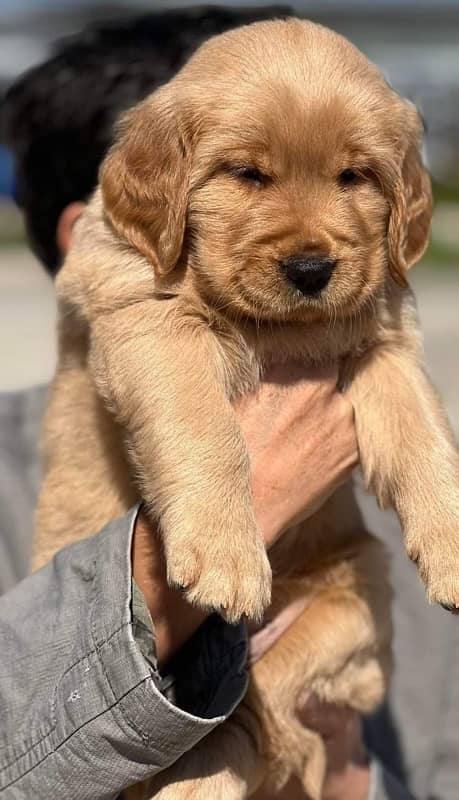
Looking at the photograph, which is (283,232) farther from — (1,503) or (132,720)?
(1,503)

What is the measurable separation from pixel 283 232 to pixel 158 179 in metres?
0.43

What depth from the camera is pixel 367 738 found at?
4246 millimetres

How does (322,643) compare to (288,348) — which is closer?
(288,348)

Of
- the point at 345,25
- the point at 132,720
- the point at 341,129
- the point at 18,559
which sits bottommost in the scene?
the point at 345,25

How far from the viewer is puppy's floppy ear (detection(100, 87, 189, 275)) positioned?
113 inches

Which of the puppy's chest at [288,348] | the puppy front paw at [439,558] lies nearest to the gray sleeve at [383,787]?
the puppy front paw at [439,558]

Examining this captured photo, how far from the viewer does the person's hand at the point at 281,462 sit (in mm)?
2812

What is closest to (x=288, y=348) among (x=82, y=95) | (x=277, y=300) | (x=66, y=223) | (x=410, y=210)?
(x=277, y=300)

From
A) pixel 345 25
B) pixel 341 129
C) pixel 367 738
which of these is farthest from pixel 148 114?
pixel 345 25

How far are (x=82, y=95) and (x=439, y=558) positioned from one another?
238cm

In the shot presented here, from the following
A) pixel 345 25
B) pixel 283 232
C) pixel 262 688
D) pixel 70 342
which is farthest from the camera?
pixel 345 25

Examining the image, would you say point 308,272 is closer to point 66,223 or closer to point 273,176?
point 273,176

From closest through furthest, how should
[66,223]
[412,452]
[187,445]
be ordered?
1. [187,445]
2. [412,452]
3. [66,223]

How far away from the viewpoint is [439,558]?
266 centimetres
